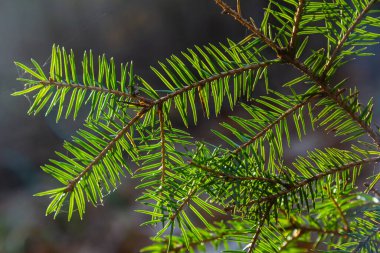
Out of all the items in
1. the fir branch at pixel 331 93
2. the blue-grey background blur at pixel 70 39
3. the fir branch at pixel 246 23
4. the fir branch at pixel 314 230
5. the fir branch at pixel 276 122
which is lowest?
the fir branch at pixel 314 230

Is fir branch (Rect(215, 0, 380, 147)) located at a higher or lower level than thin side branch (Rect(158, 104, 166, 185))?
higher

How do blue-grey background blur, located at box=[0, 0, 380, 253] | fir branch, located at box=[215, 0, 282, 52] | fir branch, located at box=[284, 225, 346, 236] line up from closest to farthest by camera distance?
fir branch, located at box=[215, 0, 282, 52] → fir branch, located at box=[284, 225, 346, 236] → blue-grey background blur, located at box=[0, 0, 380, 253]

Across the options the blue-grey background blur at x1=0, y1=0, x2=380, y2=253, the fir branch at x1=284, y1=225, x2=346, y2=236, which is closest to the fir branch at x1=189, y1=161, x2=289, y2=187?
the fir branch at x1=284, y1=225, x2=346, y2=236

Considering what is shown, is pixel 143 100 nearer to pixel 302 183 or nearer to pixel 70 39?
pixel 302 183

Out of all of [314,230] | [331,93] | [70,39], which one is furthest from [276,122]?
[70,39]

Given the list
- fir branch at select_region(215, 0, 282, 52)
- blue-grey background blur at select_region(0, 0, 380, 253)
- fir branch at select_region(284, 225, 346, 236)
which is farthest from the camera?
blue-grey background blur at select_region(0, 0, 380, 253)

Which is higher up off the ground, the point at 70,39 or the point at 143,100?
the point at 70,39

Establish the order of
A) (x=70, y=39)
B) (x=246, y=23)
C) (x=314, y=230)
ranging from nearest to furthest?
1. (x=246, y=23)
2. (x=314, y=230)
3. (x=70, y=39)

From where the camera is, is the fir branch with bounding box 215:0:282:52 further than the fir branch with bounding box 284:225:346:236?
No

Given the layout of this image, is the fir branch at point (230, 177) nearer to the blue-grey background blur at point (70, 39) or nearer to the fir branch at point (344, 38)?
the fir branch at point (344, 38)

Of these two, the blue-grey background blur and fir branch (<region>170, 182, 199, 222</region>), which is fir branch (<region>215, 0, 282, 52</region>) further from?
the blue-grey background blur

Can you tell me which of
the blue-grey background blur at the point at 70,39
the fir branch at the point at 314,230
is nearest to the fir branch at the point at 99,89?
the fir branch at the point at 314,230

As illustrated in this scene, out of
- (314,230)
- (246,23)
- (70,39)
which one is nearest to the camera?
(246,23)

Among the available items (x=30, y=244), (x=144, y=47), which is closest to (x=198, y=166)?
(x=30, y=244)
